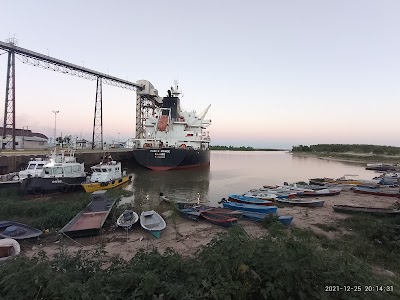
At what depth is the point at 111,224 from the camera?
507 inches

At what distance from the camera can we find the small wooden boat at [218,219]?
1291 centimetres

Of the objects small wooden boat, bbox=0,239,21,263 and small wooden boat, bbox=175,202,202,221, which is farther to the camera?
small wooden boat, bbox=175,202,202,221

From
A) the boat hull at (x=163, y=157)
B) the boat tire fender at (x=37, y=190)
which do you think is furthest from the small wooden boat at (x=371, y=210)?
the boat hull at (x=163, y=157)

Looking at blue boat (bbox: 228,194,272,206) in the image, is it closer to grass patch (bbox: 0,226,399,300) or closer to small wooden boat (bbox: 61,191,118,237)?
small wooden boat (bbox: 61,191,118,237)

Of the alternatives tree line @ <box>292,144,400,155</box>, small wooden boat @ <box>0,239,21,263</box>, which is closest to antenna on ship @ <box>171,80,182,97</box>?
small wooden boat @ <box>0,239,21,263</box>

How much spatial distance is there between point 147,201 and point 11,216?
8.80m

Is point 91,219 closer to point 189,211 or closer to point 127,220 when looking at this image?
point 127,220

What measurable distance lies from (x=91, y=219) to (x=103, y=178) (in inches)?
435

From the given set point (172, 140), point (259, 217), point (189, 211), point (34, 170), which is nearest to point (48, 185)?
point (34, 170)

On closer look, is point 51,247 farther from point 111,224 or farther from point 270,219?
point 270,219

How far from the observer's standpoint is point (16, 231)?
10852 millimetres

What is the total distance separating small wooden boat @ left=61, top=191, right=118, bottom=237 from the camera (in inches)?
433

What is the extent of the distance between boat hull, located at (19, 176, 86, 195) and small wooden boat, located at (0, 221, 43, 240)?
809cm

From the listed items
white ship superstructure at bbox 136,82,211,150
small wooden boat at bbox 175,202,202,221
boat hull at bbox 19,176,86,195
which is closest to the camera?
small wooden boat at bbox 175,202,202,221
